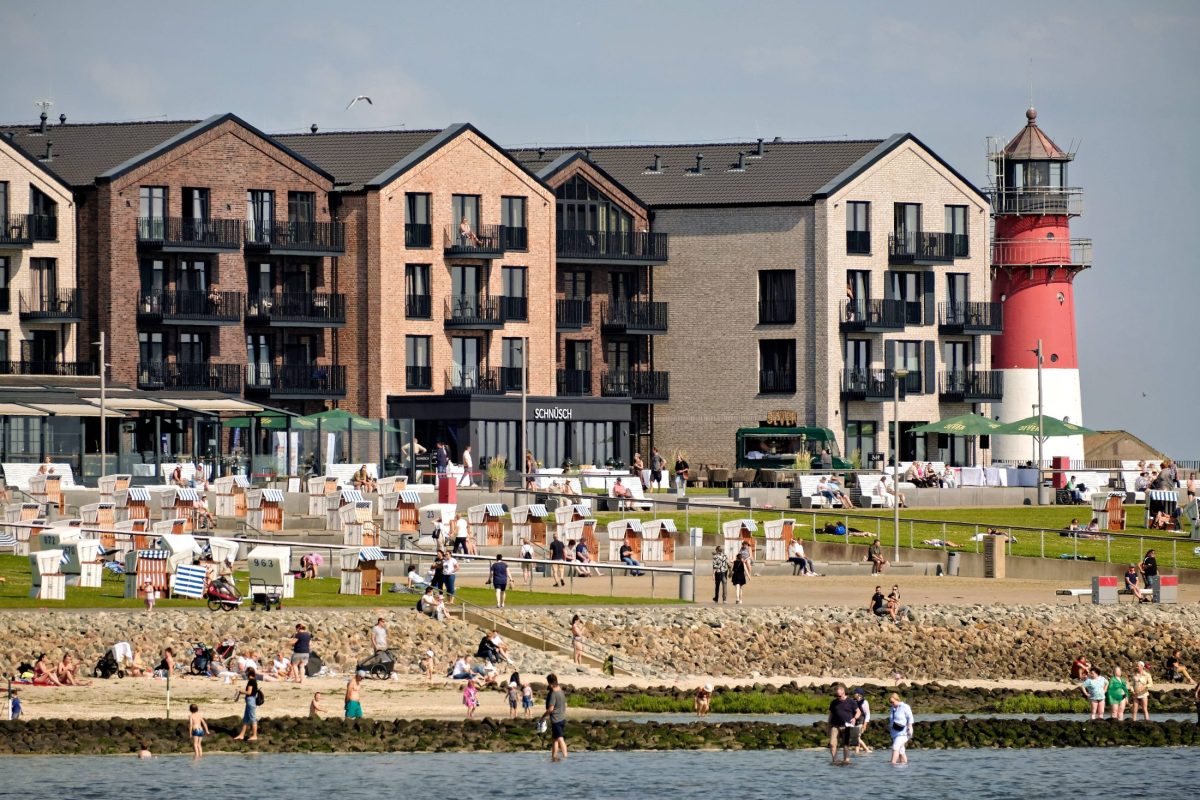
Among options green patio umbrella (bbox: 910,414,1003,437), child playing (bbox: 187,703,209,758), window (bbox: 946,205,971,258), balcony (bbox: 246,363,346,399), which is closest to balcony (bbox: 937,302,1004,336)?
Result: window (bbox: 946,205,971,258)

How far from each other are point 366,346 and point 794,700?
40.1 metres

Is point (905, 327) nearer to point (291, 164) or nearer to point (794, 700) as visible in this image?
point (291, 164)

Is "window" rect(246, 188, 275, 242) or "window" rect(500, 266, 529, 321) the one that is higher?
"window" rect(246, 188, 275, 242)

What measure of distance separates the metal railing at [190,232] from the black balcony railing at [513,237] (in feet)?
31.4

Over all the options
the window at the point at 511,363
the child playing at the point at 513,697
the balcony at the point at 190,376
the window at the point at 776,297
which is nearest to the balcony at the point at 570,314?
the window at the point at 511,363

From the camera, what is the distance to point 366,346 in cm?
8500

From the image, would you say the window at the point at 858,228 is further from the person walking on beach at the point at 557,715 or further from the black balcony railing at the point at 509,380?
the person walking on beach at the point at 557,715

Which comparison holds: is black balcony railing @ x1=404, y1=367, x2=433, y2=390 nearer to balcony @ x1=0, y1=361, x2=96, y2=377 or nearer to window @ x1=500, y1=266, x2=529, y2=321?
window @ x1=500, y1=266, x2=529, y2=321

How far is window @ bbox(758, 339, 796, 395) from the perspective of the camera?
8988cm

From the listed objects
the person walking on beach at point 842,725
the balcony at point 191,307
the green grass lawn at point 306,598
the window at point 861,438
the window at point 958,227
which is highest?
the window at point 958,227

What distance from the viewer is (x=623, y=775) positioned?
137 feet

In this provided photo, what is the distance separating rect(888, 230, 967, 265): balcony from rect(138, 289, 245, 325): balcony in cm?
2463

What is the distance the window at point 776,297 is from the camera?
89.9 m

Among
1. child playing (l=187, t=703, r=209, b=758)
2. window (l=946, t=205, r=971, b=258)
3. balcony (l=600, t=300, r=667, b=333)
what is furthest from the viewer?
window (l=946, t=205, r=971, b=258)
